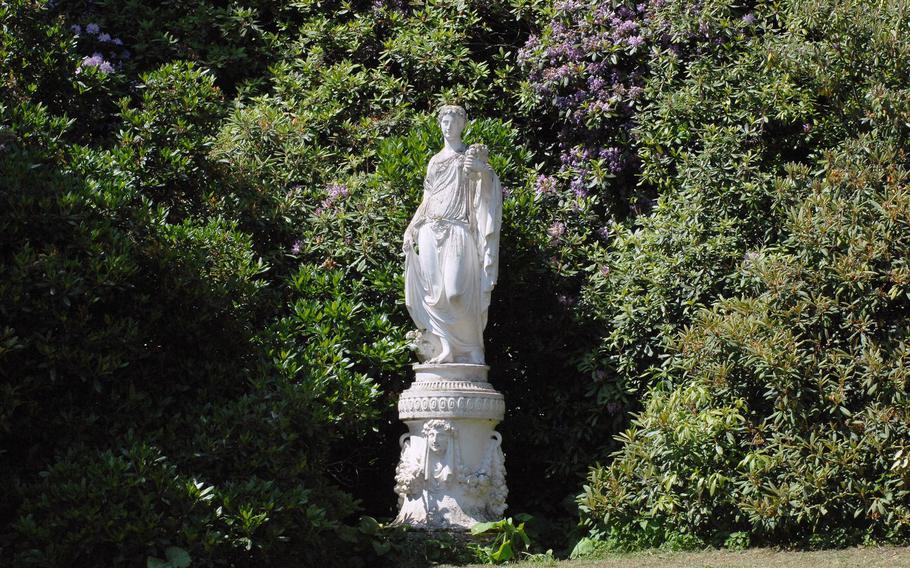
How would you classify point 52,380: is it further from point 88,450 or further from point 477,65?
point 477,65

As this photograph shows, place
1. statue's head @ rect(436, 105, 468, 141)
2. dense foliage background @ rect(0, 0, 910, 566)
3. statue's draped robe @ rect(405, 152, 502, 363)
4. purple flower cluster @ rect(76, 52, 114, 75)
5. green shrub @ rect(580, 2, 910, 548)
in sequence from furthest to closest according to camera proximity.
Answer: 1. purple flower cluster @ rect(76, 52, 114, 75)
2. statue's head @ rect(436, 105, 468, 141)
3. statue's draped robe @ rect(405, 152, 502, 363)
4. green shrub @ rect(580, 2, 910, 548)
5. dense foliage background @ rect(0, 0, 910, 566)

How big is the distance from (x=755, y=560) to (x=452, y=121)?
396 centimetres

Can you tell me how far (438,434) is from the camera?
9555mm

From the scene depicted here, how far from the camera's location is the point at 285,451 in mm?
8867

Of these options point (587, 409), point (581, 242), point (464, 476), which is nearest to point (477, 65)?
point (581, 242)

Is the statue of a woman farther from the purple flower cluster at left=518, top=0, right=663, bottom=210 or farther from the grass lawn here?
the purple flower cluster at left=518, top=0, right=663, bottom=210

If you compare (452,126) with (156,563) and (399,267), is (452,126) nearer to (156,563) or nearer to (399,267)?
(399,267)

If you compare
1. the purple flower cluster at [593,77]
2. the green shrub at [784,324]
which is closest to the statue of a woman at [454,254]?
the green shrub at [784,324]

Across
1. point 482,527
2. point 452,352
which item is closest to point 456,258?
point 452,352

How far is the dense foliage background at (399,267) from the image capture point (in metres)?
8.65

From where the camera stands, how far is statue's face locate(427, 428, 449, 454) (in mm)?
9555

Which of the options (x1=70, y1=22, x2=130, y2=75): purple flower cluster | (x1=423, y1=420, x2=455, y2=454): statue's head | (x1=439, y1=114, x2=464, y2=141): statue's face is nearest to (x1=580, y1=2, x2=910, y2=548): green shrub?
(x1=423, y1=420, x2=455, y2=454): statue's head

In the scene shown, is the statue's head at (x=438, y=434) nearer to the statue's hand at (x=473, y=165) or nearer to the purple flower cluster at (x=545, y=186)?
the statue's hand at (x=473, y=165)

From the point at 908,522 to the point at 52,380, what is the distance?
223 inches
